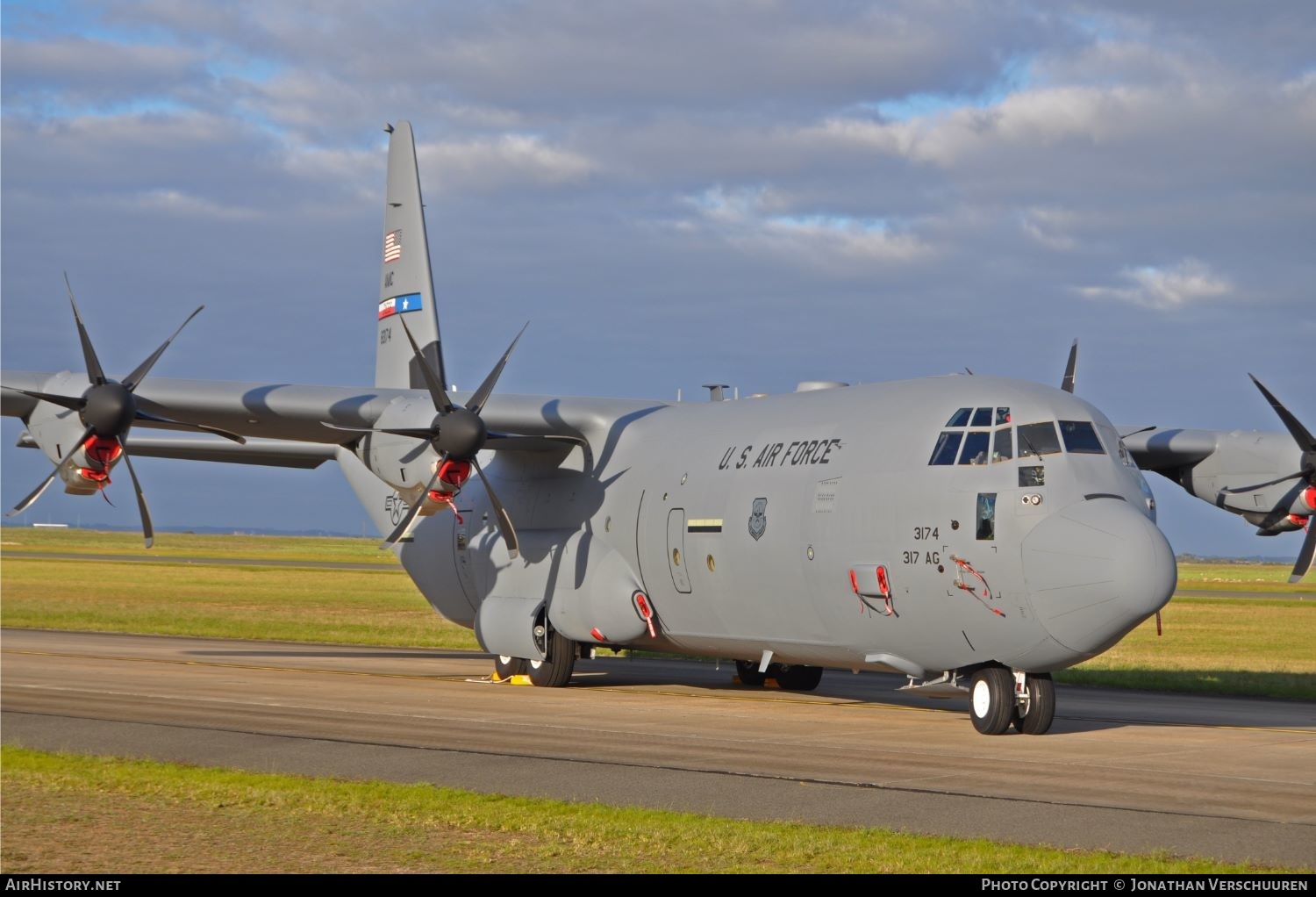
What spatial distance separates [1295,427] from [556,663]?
→ 11.1 meters

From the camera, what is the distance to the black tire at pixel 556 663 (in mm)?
22703

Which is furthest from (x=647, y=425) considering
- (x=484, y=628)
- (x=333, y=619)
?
(x=333, y=619)

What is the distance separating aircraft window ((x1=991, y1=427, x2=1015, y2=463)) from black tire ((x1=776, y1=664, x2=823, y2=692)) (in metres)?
7.90

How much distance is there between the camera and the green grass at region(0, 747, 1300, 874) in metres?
9.16

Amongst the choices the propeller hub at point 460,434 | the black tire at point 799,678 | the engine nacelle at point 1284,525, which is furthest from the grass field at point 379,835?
the engine nacelle at point 1284,525

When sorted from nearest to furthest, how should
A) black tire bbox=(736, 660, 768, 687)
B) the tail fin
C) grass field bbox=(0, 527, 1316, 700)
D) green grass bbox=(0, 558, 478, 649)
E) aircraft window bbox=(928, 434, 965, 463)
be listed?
aircraft window bbox=(928, 434, 965, 463)
black tire bbox=(736, 660, 768, 687)
the tail fin
grass field bbox=(0, 527, 1316, 700)
green grass bbox=(0, 558, 478, 649)

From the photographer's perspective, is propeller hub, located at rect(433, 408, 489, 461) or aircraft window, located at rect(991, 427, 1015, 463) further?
propeller hub, located at rect(433, 408, 489, 461)

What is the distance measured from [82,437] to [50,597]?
95.7ft

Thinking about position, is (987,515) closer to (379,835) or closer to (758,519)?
(758,519)

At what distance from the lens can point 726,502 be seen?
19.5 m

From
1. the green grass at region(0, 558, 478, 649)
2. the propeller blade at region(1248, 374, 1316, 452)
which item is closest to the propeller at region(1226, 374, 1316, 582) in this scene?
the propeller blade at region(1248, 374, 1316, 452)

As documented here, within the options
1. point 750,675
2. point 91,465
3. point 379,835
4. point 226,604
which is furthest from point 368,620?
point 379,835

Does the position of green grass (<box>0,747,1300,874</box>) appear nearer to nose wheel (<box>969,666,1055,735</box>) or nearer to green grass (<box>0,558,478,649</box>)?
nose wheel (<box>969,666,1055,735</box>)

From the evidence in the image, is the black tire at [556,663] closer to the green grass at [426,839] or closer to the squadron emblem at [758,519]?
the squadron emblem at [758,519]
